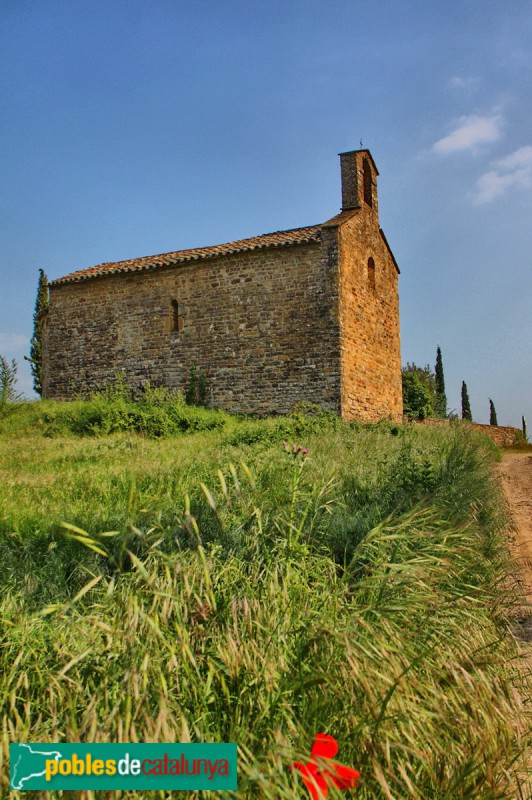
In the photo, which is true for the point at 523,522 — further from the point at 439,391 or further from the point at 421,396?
the point at 439,391

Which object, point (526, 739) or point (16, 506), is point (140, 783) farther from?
point (16, 506)

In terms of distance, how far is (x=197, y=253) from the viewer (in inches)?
699

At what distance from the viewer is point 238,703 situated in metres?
2.34

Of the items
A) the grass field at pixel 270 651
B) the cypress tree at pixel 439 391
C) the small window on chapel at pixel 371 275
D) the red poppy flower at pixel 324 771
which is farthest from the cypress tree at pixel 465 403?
the red poppy flower at pixel 324 771

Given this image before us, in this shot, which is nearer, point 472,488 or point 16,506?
point 16,506

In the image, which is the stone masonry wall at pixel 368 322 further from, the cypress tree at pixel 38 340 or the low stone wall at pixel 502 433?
the cypress tree at pixel 38 340

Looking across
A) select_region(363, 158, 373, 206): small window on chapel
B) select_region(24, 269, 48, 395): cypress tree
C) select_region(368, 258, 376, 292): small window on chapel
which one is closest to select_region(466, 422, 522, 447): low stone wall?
select_region(368, 258, 376, 292): small window on chapel

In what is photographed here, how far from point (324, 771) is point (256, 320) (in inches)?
595

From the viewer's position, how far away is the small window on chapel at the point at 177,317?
58.3 ft

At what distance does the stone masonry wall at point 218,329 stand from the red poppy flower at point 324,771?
1352 centimetres

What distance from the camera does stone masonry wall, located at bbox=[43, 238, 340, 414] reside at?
15.9m

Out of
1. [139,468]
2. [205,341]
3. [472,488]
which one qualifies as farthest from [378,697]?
[205,341]

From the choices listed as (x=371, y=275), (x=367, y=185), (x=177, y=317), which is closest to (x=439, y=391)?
(x=371, y=275)

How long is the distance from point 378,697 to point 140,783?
0.99m
